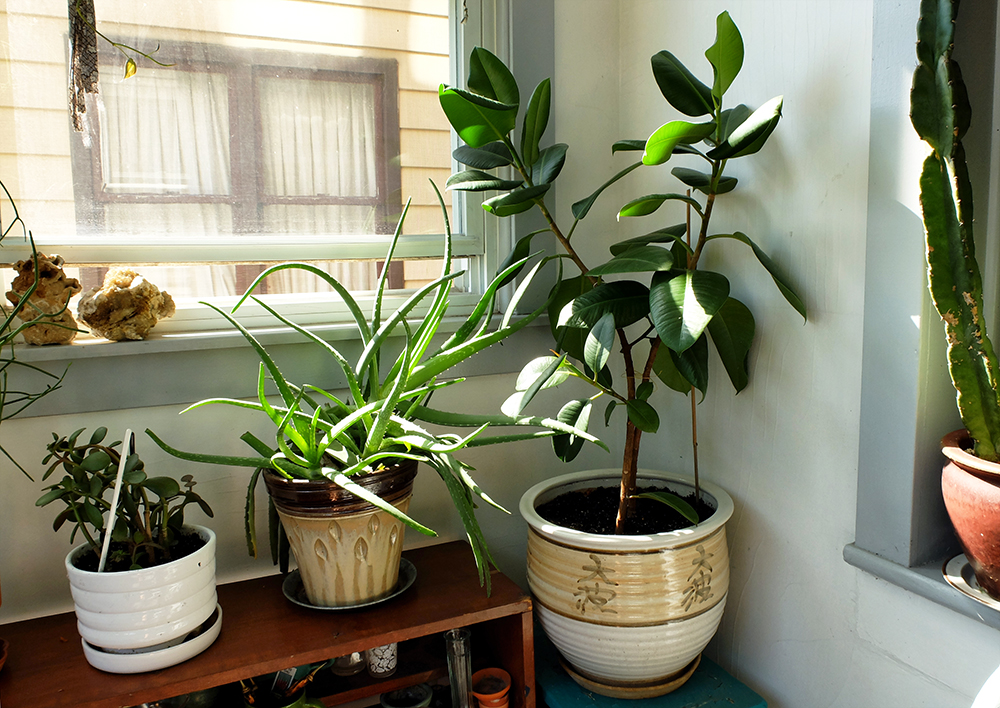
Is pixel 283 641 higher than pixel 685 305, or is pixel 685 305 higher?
pixel 685 305

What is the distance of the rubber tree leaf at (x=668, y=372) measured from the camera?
1.29m

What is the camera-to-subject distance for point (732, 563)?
4.42ft

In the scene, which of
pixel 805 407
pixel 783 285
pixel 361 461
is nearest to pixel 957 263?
pixel 783 285

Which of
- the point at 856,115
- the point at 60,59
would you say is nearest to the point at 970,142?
the point at 856,115

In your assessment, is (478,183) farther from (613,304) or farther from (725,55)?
(725,55)

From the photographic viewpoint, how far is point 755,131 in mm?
991

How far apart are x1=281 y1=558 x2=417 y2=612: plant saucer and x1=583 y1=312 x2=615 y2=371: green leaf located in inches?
20.5

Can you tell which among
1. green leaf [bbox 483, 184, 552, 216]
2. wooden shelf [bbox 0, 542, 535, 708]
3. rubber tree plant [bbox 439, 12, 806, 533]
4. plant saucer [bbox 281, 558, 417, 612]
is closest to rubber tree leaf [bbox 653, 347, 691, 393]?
rubber tree plant [bbox 439, 12, 806, 533]

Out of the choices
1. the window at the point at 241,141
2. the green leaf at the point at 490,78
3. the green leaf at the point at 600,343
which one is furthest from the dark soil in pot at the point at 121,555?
the green leaf at the point at 490,78

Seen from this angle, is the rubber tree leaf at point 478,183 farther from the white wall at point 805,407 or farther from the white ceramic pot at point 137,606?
the white ceramic pot at point 137,606

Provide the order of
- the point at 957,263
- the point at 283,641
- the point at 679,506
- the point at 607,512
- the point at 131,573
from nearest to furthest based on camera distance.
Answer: the point at 957,263 → the point at 131,573 → the point at 283,641 → the point at 679,506 → the point at 607,512

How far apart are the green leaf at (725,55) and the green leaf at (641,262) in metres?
0.24

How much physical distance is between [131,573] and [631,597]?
732 millimetres

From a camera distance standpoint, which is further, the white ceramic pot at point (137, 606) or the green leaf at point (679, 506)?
the green leaf at point (679, 506)
